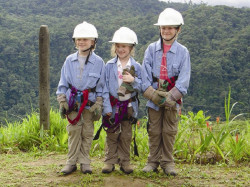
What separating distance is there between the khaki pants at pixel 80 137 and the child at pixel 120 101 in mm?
216

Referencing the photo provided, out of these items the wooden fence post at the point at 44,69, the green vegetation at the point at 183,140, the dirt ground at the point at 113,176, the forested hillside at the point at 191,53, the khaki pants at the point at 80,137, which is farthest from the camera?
the forested hillside at the point at 191,53

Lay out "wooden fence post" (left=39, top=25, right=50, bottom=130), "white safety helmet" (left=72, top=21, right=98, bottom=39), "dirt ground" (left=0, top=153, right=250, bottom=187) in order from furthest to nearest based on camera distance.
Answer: "wooden fence post" (left=39, top=25, right=50, bottom=130), "white safety helmet" (left=72, top=21, right=98, bottom=39), "dirt ground" (left=0, top=153, right=250, bottom=187)

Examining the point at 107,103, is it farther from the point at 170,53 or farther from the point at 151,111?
the point at 170,53

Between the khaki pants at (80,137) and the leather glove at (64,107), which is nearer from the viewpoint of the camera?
the leather glove at (64,107)

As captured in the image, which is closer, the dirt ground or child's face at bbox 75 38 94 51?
the dirt ground

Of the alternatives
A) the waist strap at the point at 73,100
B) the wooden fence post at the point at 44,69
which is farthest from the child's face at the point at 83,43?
the wooden fence post at the point at 44,69

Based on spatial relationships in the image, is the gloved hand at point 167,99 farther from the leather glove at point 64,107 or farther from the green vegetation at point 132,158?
the leather glove at point 64,107

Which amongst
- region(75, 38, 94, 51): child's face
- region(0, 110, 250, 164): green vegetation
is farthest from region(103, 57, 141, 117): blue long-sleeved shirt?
region(0, 110, 250, 164): green vegetation

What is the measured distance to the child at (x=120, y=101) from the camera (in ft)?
14.1

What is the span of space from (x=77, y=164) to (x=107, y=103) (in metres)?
1.09

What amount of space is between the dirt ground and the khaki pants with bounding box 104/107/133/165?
17 cm

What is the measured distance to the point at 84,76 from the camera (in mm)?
4336

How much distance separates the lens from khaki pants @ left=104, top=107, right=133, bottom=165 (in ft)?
14.6

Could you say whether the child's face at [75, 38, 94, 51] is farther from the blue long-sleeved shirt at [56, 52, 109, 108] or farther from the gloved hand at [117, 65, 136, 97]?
the gloved hand at [117, 65, 136, 97]
